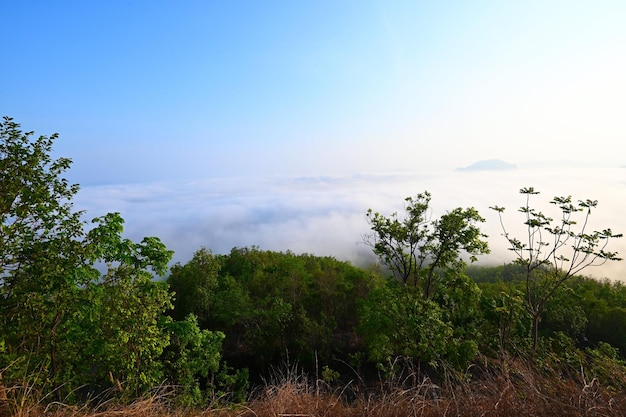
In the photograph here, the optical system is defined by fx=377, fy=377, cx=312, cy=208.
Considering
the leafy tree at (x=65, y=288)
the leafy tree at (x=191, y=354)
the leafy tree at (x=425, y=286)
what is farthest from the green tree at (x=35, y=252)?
the leafy tree at (x=425, y=286)

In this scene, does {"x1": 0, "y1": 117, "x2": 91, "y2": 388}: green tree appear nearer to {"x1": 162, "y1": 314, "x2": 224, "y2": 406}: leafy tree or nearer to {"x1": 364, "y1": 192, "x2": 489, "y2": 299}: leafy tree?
{"x1": 162, "y1": 314, "x2": 224, "y2": 406}: leafy tree

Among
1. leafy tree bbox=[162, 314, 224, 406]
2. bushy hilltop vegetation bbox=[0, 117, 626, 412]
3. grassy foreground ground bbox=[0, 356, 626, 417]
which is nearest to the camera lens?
grassy foreground ground bbox=[0, 356, 626, 417]

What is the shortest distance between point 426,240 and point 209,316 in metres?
22.0

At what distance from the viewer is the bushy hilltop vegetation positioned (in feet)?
32.8

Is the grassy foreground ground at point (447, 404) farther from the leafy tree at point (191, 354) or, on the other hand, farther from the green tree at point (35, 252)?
the leafy tree at point (191, 354)

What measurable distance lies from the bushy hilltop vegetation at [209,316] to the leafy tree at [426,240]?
71mm

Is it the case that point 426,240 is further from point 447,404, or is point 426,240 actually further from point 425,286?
point 447,404

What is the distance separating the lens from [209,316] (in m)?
34.1

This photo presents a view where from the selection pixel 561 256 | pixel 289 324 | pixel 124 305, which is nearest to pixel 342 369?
pixel 289 324

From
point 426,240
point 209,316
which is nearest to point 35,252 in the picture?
point 426,240

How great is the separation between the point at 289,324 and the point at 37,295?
22492 mm

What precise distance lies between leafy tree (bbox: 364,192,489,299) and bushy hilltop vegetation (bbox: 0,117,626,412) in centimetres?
7

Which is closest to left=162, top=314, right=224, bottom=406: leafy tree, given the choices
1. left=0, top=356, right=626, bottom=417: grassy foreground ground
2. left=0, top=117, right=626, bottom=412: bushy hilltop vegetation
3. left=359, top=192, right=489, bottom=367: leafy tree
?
left=0, top=117, right=626, bottom=412: bushy hilltop vegetation

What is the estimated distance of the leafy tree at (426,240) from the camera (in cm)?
1964
